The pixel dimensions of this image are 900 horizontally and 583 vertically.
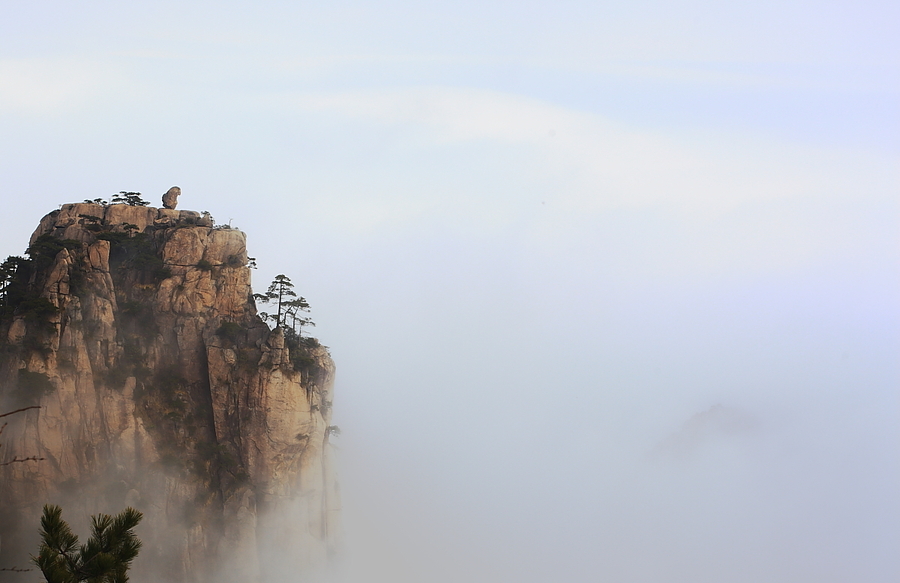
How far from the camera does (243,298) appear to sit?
7569 cm

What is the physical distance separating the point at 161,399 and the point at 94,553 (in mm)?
39288

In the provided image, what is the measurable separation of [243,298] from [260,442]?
1201 cm

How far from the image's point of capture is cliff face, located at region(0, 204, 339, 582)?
66.1 metres

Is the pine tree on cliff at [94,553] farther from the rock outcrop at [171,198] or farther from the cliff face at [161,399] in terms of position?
the rock outcrop at [171,198]

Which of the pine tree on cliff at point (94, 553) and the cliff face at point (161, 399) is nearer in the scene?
the pine tree on cliff at point (94, 553)

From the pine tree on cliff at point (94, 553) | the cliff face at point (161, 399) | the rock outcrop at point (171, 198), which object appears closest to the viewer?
the pine tree on cliff at point (94, 553)

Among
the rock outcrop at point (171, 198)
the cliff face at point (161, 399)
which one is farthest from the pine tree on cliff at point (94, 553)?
the rock outcrop at point (171, 198)

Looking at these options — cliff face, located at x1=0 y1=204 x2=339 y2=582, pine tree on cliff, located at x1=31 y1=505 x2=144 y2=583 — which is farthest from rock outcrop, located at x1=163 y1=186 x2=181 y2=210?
pine tree on cliff, located at x1=31 y1=505 x2=144 y2=583

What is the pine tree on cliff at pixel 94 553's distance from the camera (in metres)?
32.0

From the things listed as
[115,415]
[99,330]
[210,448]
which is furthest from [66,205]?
[210,448]

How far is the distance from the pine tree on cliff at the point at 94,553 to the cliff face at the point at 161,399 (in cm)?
3492

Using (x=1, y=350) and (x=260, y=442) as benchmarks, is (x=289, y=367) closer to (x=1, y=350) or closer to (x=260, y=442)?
(x=260, y=442)

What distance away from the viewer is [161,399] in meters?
71.4

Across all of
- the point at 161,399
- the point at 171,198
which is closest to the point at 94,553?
the point at 161,399
